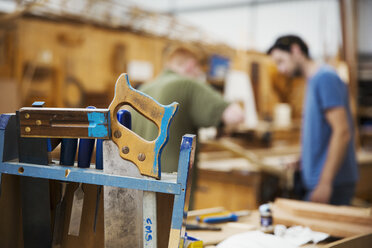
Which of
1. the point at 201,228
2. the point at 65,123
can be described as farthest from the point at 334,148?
the point at 65,123

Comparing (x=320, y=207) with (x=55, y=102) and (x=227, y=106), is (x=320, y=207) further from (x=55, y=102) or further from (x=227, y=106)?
(x=55, y=102)

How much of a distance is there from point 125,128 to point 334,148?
69.9 inches

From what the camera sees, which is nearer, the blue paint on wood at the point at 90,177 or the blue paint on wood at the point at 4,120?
the blue paint on wood at the point at 90,177

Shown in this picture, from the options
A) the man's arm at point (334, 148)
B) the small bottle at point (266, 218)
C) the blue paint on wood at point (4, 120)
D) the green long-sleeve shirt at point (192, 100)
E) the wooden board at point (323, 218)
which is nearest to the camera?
the blue paint on wood at point (4, 120)

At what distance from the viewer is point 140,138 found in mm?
965

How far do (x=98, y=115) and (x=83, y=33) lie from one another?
14.0 ft

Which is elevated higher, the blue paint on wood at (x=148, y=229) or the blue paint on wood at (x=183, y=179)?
the blue paint on wood at (x=183, y=179)

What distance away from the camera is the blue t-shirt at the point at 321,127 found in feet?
7.92

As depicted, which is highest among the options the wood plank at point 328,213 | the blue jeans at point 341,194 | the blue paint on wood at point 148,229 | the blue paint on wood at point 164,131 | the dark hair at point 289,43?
the dark hair at point 289,43

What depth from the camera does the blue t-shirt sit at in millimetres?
2414

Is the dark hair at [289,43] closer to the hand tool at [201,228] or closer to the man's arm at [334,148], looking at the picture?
the man's arm at [334,148]

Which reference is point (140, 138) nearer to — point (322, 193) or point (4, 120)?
point (4, 120)

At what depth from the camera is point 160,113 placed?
37.2 inches

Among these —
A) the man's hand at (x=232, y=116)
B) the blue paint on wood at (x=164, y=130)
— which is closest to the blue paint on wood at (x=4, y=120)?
the blue paint on wood at (x=164, y=130)
